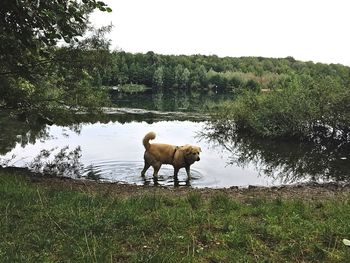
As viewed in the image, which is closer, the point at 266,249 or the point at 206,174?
the point at 266,249

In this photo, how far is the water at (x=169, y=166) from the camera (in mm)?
16000

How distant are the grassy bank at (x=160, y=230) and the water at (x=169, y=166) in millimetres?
6983

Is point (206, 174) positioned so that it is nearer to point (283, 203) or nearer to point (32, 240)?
point (283, 203)

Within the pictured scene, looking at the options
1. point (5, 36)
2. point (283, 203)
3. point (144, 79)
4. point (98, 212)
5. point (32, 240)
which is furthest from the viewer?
point (144, 79)

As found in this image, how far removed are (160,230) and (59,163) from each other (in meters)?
11.6

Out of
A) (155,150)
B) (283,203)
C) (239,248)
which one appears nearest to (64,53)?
(155,150)

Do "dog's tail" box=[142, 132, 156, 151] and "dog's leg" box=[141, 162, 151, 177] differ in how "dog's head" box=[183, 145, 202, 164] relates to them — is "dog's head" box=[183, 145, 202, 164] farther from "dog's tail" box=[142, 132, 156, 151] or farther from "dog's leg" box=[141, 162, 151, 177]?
"dog's leg" box=[141, 162, 151, 177]

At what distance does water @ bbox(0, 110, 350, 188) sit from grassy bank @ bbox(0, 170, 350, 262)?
6.98 meters

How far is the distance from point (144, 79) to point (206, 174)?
107 metres

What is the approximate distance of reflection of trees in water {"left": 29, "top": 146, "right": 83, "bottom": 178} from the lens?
1549 centimetres

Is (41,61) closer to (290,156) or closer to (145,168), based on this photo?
(145,168)

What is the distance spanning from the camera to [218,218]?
6969 millimetres

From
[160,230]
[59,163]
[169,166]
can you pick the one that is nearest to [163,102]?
[169,166]

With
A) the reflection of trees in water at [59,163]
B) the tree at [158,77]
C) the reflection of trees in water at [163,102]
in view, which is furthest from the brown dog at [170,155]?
the tree at [158,77]
